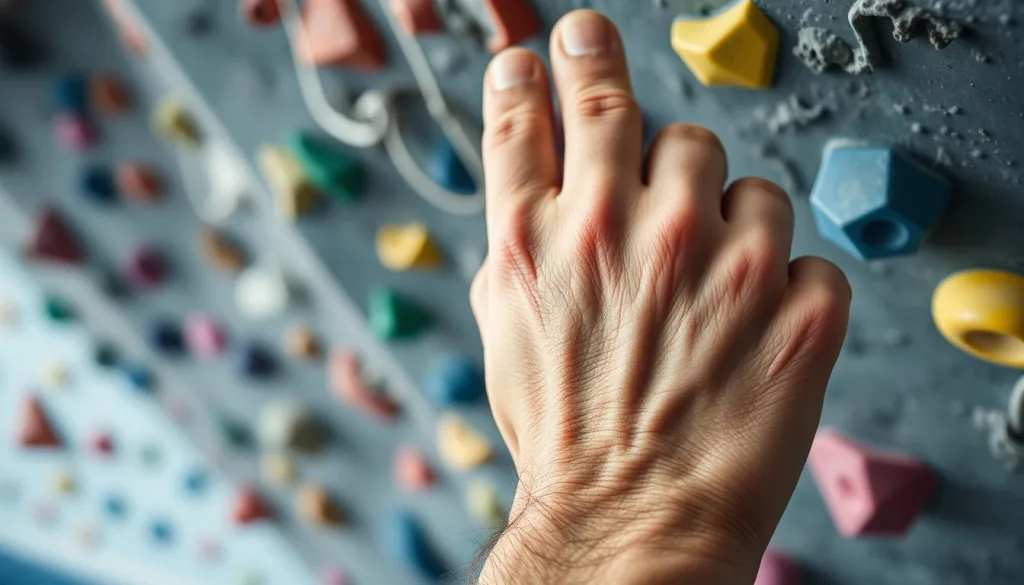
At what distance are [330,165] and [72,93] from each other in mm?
469

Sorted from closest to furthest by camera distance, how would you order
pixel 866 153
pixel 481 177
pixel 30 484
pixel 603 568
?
pixel 603 568 → pixel 866 153 → pixel 481 177 → pixel 30 484

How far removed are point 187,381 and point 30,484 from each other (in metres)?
0.64

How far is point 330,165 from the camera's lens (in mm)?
944

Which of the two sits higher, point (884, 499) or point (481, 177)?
point (481, 177)

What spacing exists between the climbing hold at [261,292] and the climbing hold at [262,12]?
1.18 ft

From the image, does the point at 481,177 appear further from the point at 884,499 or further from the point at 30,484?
the point at 30,484

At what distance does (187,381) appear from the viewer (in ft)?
4.64

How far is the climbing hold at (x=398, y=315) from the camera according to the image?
1017 mm

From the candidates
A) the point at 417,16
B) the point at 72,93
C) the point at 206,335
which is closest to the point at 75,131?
the point at 72,93

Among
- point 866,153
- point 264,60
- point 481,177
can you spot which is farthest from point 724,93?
point 264,60

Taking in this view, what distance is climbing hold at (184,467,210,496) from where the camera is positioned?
1.53m

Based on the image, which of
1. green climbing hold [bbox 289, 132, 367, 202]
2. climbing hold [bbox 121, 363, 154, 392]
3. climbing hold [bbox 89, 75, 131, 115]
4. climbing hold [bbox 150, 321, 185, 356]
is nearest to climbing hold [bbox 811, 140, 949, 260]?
green climbing hold [bbox 289, 132, 367, 202]

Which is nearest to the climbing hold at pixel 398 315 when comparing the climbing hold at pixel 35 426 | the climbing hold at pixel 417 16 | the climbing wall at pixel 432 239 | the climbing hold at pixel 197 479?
the climbing wall at pixel 432 239

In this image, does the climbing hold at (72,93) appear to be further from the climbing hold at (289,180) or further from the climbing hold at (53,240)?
the climbing hold at (289,180)
